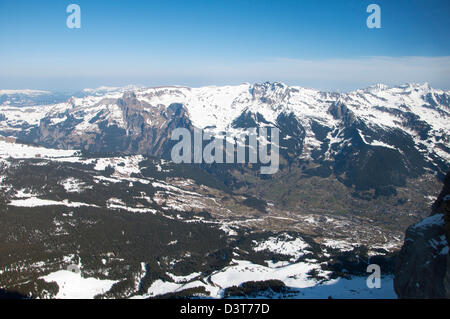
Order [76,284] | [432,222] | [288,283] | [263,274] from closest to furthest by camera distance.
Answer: [432,222] < [288,283] < [76,284] < [263,274]

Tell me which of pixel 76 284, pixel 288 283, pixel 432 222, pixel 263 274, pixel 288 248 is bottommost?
pixel 288 248

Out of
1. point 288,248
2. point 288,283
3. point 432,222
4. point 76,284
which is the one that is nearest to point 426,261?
point 432,222

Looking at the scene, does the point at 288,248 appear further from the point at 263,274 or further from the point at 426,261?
the point at 426,261

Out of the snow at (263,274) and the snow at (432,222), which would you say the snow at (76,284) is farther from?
the snow at (432,222)

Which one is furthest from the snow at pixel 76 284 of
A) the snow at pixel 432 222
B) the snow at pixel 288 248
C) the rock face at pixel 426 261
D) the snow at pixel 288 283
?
the snow at pixel 432 222

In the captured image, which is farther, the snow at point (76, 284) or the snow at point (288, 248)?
the snow at point (288, 248)

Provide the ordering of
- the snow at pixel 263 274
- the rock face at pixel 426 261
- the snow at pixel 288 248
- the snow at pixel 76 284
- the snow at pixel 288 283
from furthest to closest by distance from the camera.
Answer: the snow at pixel 288 248 < the snow at pixel 263 274 < the snow at pixel 76 284 < the snow at pixel 288 283 < the rock face at pixel 426 261
